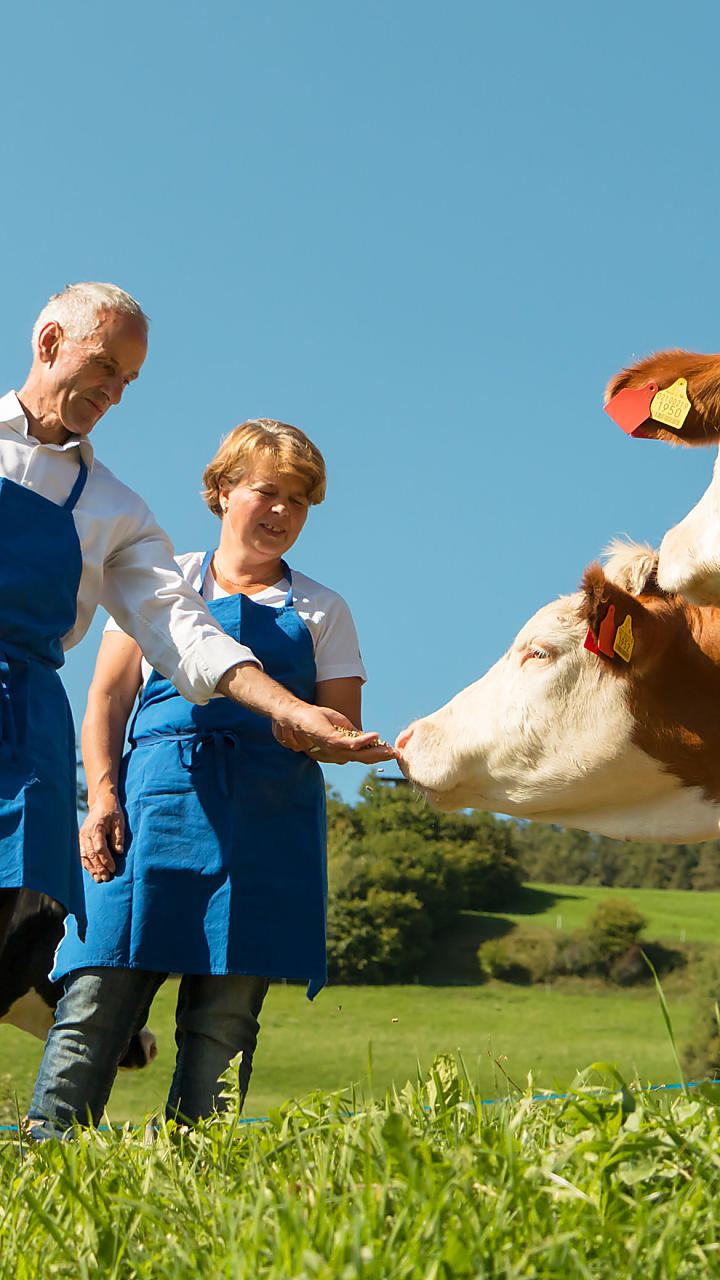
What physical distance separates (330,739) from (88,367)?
1039mm

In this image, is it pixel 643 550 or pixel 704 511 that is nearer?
pixel 704 511

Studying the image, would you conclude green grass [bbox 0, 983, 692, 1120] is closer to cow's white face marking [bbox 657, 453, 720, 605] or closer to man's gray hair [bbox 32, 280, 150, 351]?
cow's white face marking [bbox 657, 453, 720, 605]

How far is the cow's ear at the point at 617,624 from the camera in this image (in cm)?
355

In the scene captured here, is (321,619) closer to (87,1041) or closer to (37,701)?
(37,701)

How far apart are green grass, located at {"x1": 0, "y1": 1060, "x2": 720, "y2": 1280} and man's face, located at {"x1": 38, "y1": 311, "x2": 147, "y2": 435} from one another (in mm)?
1587

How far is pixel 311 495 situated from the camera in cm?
351

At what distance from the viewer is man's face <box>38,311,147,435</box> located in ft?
8.98

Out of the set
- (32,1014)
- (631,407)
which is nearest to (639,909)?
(32,1014)

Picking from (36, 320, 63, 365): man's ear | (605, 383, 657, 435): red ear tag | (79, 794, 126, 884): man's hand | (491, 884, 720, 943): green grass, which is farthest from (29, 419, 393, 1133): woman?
(491, 884, 720, 943): green grass

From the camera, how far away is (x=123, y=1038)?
2943 mm

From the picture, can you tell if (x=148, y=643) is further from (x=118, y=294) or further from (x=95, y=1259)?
(x=95, y=1259)

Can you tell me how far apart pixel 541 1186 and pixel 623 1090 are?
278 mm

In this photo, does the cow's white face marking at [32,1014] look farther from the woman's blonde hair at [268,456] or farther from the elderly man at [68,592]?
the woman's blonde hair at [268,456]

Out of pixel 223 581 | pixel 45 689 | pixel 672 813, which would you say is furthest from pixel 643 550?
pixel 45 689
